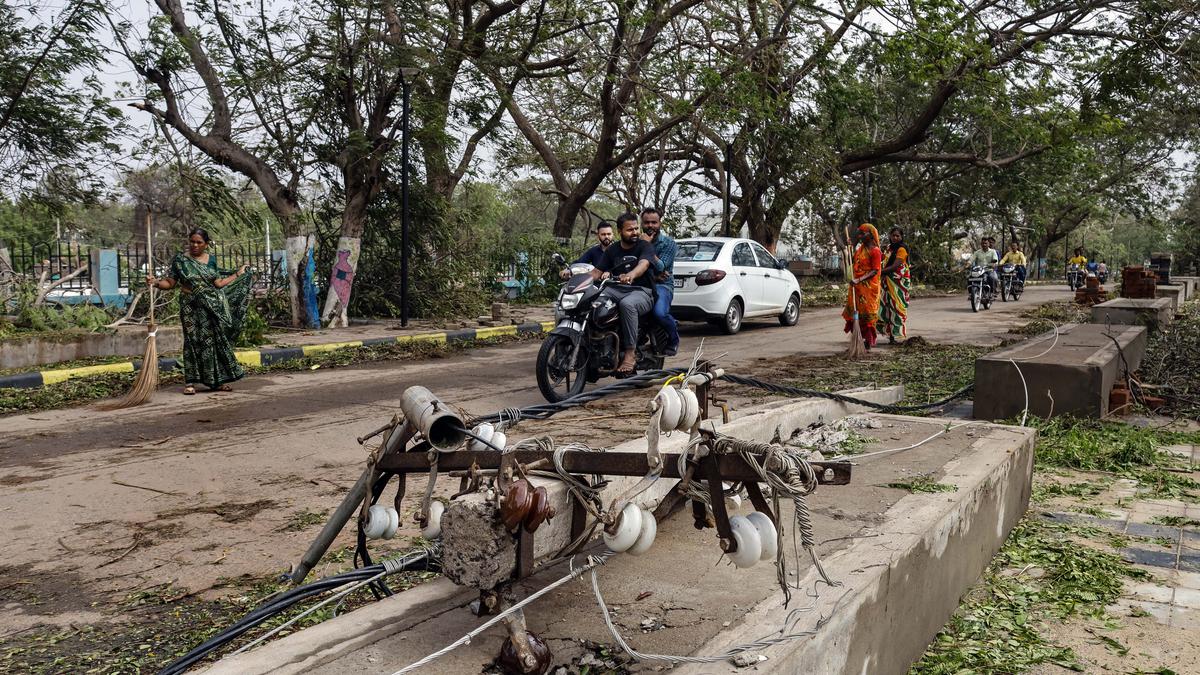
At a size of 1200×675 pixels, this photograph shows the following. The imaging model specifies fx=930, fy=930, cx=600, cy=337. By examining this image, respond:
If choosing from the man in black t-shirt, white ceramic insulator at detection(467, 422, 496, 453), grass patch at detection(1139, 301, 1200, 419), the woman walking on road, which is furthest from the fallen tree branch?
grass patch at detection(1139, 301, 1200, 419)

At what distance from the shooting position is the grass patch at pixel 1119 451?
5645 mm

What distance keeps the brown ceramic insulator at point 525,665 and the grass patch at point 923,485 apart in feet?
7.24

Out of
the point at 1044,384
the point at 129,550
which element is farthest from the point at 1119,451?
the point at 129,550

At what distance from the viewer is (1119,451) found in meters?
6.24

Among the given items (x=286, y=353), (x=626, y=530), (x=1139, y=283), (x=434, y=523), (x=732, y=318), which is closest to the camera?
(x=626, y=530)

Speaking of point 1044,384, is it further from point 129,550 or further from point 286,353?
point 286,353

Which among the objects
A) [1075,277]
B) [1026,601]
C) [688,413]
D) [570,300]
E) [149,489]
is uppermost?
[1075,277]

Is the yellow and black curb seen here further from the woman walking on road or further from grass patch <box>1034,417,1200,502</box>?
grass patch <box>1034,417,1200,502</box>

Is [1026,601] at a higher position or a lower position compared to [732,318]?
lower

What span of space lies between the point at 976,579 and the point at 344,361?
9.16 metres

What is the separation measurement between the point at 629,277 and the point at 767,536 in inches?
241

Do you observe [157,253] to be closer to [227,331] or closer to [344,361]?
[344,361]

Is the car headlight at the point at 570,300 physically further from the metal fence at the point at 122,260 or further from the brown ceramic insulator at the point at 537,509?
the brown ceramic insulator at the point at 537,509

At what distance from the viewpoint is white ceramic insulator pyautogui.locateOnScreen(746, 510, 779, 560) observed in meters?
2.37
